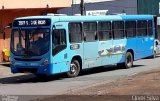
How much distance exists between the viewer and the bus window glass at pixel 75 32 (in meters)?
21.6

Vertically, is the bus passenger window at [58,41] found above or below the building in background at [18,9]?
below

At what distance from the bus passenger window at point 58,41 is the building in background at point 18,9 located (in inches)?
418

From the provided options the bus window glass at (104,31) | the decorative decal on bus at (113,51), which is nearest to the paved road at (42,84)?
the decorative decal on bus at (113,51)

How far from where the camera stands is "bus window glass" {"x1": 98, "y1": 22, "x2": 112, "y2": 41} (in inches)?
941

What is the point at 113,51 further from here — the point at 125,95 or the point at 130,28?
the point at 125,95

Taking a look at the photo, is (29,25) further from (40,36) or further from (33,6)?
(33,6)

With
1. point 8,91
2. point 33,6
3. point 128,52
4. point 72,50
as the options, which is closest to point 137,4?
point 33,6

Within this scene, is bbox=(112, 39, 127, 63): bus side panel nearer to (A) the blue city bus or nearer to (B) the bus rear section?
(A) the blue city bus

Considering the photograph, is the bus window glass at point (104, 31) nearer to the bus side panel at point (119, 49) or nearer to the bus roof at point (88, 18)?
the bus roof at point (88, 18)

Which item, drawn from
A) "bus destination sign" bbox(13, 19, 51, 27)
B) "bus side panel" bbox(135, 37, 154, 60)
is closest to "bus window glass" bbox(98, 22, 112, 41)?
"bus side panel" bbox(135, 37, 154, 60)

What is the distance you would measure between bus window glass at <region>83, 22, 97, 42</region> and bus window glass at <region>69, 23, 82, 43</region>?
1.51 ft

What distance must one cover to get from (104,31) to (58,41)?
160 inches

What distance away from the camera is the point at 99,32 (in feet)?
78.1

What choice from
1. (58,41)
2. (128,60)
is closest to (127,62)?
(128,60)
